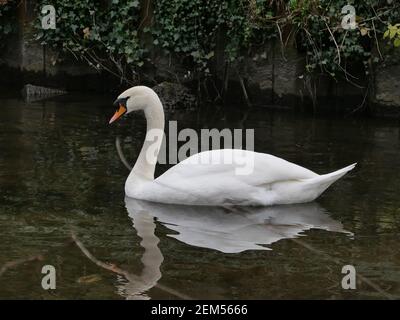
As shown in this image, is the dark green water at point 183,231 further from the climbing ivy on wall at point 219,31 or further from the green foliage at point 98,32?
the green foliage at point 98,32

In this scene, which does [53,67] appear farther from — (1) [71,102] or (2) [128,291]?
(2) [128,291]

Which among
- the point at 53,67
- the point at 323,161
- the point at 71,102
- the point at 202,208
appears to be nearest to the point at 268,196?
the point at 202,208

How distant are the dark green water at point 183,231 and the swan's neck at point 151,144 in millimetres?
320

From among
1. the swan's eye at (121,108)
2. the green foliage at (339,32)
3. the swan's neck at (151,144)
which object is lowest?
the swan's neck at (151,144)

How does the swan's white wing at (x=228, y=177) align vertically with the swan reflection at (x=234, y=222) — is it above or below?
above

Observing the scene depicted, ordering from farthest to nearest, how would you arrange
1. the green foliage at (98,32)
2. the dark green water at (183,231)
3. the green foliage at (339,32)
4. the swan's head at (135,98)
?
1. the green foliage at (98,32)
2. the green foliage at (339,32)
3. the swan's head at (135,98)
4. the dark green water at (183,231)

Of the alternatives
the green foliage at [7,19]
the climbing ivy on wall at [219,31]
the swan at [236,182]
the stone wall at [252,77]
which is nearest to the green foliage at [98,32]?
the climbing ivy on wall at [219,31]

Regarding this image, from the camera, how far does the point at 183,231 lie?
251 inches

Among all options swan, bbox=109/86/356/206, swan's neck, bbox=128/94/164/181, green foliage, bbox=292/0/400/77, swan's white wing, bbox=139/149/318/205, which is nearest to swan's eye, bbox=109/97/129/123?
swan's neck, bbox=128/94/164/181

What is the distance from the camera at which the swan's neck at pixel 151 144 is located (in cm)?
746

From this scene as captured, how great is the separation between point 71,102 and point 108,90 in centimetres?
109

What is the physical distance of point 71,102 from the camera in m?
12.6

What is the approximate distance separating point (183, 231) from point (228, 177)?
2.69ft
